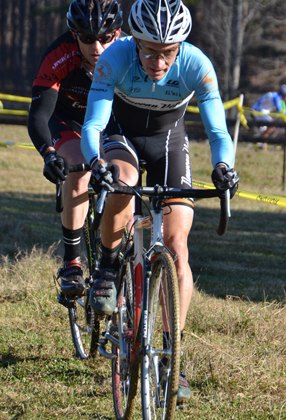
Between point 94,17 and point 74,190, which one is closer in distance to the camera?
point 94,17

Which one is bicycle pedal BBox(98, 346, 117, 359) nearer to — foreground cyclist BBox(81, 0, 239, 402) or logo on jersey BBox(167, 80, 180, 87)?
foreground cyclist BBox(81, 0, 239, 402)

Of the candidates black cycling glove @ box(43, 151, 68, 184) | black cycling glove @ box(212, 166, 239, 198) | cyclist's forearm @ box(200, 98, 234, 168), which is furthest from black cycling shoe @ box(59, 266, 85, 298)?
black cycling glove @ box(212, 166, 239, 198)

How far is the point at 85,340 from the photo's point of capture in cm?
668

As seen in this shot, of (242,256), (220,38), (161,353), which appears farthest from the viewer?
(220,38)

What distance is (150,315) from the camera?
4680 millimetres

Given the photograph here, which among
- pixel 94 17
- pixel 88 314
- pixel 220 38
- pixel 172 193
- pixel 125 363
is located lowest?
pixel 220 38

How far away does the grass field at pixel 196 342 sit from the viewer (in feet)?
17.6

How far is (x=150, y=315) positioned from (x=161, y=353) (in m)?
0.25

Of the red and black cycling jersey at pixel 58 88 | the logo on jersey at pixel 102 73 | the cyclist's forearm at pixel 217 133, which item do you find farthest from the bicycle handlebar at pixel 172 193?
→ the red and black cycling jersey at pixel 58 88

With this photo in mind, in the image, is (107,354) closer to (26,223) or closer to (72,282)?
(72,282)

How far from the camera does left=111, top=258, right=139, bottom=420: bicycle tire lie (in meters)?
4.83

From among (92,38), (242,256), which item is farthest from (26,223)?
(92,38)

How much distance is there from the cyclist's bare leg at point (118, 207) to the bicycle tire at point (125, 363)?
0.72ft

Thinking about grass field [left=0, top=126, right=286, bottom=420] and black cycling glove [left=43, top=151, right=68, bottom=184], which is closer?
black cycling glove [left=43, top=151, right=68, bottom=184]
